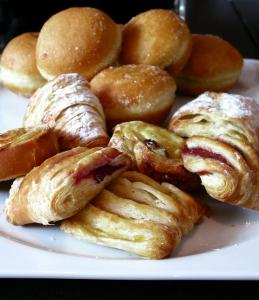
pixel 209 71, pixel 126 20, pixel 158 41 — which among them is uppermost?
pixel 158 41

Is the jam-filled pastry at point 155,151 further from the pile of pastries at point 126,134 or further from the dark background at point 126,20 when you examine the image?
the dark background at point 126,20

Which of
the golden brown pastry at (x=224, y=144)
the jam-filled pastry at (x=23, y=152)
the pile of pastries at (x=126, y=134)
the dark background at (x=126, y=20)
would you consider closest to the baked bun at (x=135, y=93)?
the pile of pastries at (x=126, y=134)

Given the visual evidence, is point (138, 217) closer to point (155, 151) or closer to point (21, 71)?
point (155, 151)

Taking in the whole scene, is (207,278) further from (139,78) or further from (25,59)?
(25,59)

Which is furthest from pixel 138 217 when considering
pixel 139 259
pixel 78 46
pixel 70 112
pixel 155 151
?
pixel 78 46

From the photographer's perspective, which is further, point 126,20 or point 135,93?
point 126,20

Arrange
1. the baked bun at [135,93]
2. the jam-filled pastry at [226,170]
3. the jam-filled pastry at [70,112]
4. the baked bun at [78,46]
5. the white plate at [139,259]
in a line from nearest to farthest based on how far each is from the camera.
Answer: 1. the white plate at [139,259]
2. the jam-filled pastry at [226,170]
3. the jam-filled pastry at [70,112]
4. the baked bun at [135,93]
5. the baked bun at [78,46]

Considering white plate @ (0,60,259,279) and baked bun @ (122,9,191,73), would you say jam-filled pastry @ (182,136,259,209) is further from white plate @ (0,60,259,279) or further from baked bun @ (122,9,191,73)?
baked bun @ (122,9,191,73)
